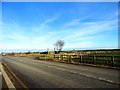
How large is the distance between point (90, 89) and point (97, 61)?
1529 centimetres

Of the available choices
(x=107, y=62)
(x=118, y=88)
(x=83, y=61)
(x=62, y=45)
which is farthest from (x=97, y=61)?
(x=62, y=45)

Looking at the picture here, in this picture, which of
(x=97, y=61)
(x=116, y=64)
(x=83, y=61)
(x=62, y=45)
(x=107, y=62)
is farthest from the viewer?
(x=62, y=45)

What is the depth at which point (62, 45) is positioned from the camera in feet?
465

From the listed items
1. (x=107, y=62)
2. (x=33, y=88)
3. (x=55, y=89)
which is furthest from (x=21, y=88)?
(x=107, y=62)

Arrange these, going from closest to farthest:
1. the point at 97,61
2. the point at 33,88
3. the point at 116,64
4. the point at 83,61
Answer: the point at 33,88 < the point at 116,64 < the point at 97,61 < the point at 83,61

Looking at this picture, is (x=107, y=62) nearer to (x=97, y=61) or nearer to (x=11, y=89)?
(x=97, y=61)

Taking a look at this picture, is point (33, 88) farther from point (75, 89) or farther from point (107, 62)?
point (107, 62)

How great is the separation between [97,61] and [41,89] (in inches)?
612

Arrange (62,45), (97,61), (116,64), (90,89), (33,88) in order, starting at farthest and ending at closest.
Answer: (62,45), (97,61), (116,64), (33,88), (90,89)

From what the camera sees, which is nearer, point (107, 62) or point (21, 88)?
point (21, 88)

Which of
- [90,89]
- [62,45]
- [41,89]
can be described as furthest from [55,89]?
[62,45]

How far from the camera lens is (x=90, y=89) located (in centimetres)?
850

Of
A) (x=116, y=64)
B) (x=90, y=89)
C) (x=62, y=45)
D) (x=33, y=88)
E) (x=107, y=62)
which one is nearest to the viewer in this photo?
(x=90, y=89)

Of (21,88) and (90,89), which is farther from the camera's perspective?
(21,88)
